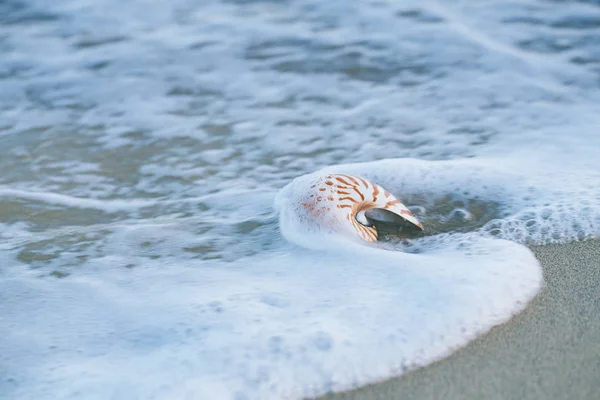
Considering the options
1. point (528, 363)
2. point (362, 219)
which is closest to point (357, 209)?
point (362, 219)

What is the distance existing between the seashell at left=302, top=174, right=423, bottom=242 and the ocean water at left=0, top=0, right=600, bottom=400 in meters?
0.08

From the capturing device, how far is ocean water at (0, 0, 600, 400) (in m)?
2.45

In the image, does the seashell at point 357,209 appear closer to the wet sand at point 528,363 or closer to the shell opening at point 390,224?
the shell opening at point 390,224

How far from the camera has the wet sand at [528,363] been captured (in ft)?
7.00

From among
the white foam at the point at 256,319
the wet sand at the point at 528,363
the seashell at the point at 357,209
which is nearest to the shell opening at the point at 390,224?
the seashell at the point at 357,209

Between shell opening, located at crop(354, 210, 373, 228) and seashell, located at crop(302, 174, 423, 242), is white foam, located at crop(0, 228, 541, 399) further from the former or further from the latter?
shell opening, located at crop(354, 210, 373, 228)

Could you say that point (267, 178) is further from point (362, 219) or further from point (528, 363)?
point (528, 363)

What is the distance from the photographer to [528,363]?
7.37 ft

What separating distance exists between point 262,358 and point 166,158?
211cm

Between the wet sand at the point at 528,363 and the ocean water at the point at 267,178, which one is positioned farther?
the ocean water at the point at 267,178

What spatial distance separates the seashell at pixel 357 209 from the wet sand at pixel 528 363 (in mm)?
767

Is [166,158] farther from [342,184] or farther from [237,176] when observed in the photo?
[342,184]

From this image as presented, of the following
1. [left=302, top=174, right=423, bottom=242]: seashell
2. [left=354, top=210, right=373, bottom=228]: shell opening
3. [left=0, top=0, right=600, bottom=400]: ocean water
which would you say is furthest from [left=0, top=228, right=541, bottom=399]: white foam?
[left=354, top=210, right=373, bottom=228]: shell opening

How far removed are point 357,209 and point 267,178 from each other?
86 centimetres
